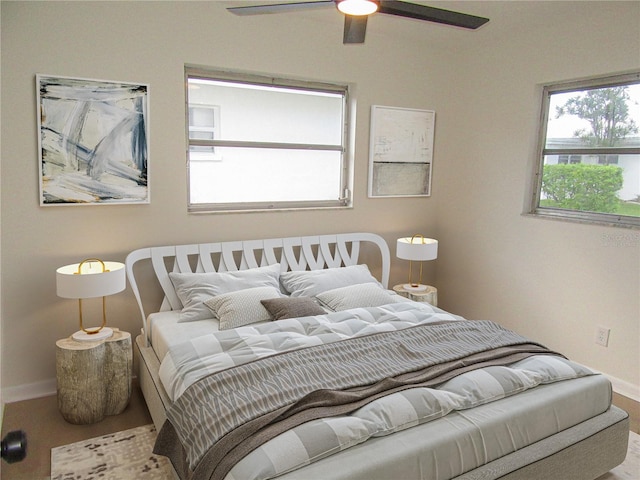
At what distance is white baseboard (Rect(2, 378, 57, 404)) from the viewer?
9.76 ft

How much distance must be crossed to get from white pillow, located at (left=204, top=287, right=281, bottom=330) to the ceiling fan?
1.61 meters

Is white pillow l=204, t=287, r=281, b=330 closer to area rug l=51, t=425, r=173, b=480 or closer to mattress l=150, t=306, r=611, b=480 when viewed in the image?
area rug l=51, t=425, r=173, b=480

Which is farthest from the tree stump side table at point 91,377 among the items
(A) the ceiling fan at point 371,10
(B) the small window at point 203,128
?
(A) the ceiling fan at point 371,10

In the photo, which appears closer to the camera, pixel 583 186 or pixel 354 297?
pixel 354 297

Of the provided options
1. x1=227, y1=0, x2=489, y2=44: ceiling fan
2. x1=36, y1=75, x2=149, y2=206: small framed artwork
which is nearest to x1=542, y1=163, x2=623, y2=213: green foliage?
x1=227, y1=0, x2=489, y2=44: ceiling fan

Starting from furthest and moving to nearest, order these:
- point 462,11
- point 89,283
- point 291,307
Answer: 1. point 462,11
2. point 291,307
3. point 89,283

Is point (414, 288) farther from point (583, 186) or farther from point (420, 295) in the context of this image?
point (583, 186)

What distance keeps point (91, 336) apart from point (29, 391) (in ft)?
2.18

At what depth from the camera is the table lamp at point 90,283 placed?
8.74ft

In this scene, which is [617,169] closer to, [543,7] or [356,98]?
[543,7]

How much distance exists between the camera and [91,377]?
107 inches

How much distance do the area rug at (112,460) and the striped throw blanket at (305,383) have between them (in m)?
0.36

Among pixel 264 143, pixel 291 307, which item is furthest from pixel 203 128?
pixel 291 307

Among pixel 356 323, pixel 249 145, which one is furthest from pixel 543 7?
pixel 356 323
